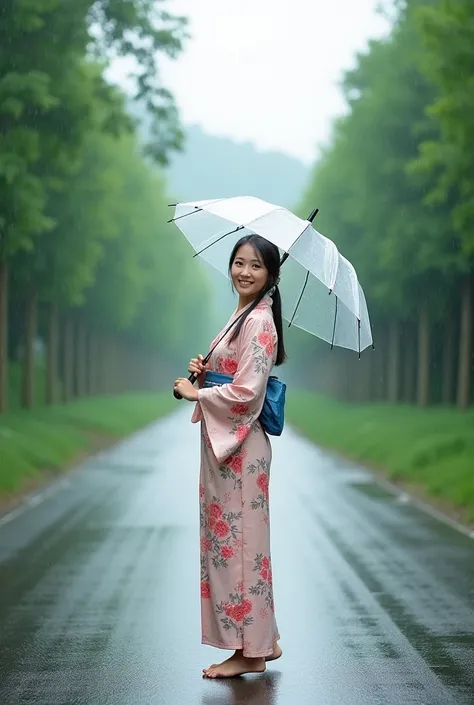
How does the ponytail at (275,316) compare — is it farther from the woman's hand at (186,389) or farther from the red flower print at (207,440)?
the red flower print at (207,440)

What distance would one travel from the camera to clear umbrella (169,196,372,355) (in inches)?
288

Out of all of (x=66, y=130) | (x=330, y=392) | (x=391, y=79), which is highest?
(x=391, y=79)

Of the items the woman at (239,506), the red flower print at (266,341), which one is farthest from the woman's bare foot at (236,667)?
the red flower print at (266,341)

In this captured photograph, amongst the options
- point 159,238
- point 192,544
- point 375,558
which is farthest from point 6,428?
point 159,238

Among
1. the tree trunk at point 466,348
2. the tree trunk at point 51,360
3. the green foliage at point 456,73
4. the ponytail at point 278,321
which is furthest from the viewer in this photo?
the tree trunk at point 51,360

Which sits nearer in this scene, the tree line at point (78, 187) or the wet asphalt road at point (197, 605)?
the wet asphalt road at point (197, 605)

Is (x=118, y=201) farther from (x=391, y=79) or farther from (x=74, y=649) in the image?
(x=74, y=649)

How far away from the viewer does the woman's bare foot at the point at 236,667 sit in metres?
7.11

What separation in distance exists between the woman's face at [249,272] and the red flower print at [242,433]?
0.78 m

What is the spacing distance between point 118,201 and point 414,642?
112 feet

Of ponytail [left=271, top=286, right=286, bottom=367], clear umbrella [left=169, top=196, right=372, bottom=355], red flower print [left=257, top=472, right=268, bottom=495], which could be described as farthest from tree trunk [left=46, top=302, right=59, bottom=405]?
red flower print [left=257, top=472, right=268, bottom=495]

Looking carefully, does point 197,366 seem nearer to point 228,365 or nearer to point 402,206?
point 228,365

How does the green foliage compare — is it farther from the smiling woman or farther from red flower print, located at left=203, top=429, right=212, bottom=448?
red flower print, located at left=203, top=429, right=212, bottom=448

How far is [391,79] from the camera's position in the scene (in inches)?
1202
